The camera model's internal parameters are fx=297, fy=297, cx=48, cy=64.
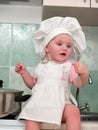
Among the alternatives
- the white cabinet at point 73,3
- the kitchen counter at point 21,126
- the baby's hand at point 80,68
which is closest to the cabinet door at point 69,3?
the white cabinet at point 73,3

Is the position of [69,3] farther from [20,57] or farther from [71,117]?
[71,117]

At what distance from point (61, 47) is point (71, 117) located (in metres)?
0.27

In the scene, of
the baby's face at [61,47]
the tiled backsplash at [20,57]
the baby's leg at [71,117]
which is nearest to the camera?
the baby's leg at [71,117]

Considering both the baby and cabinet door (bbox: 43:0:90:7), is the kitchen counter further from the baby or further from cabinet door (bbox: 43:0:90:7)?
cabinet door (bbox: 43:0:90:7)

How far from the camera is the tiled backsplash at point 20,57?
65.8 inches

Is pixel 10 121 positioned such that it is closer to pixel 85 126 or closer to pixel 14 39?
pixel 85 126

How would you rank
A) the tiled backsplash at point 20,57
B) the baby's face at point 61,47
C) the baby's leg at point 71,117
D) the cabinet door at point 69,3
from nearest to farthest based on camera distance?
the baby's leg at point 71,117
the baby's face at point 61,47
the cabinet door at point 69,3
the tiled backsplash at point 20,57

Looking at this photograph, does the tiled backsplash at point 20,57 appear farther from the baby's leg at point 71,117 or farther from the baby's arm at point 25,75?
the baby's leg at point 71,117

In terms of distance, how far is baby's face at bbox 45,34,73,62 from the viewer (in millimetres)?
1147

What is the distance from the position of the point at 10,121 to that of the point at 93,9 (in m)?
0.70

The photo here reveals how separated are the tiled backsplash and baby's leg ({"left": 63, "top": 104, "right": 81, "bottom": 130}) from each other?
607 millimetres

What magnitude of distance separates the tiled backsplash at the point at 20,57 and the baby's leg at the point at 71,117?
0.61 metres

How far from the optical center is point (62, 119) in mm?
1064

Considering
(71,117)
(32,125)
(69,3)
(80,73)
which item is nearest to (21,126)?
(32,125)
